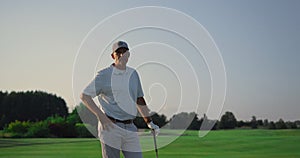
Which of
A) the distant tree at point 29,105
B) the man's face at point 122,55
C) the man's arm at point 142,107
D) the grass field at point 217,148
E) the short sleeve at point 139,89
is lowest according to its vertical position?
the grass field at point 217,148

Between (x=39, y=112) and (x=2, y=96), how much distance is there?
2.25 metres

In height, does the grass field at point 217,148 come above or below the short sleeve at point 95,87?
below

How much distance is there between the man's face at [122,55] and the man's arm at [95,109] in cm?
40

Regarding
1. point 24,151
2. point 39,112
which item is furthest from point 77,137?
point 39,112

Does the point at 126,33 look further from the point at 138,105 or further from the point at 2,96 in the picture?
the point at 2,96

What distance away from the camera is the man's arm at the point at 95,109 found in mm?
3402

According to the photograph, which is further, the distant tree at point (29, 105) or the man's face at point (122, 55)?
the distant tree at point (29, 105)

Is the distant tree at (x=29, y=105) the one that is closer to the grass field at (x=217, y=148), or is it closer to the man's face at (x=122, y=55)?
the grass field at (x=217, y=148)

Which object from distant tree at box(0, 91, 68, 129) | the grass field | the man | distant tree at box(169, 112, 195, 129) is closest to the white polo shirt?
the man

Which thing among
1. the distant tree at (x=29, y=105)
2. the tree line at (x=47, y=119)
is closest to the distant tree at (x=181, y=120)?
the tree line at (x=47, y=119)

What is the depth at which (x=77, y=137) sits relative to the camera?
1653cm

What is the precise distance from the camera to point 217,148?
1173 centimetres

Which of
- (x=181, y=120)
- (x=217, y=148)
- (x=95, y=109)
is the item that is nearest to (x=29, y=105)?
(x=217, y=148)

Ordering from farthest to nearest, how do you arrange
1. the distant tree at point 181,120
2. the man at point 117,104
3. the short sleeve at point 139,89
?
1. the distant tree at point 181,120
2. the short sleeve at point 139,89
3. the man at point 117,104
